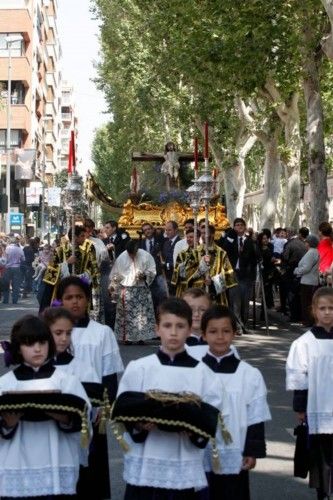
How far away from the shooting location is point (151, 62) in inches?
1854

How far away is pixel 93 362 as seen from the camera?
732 centimetres

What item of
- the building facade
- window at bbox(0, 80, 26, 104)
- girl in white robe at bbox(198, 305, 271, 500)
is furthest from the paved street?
window at bbox(0, 80, 26, 104)

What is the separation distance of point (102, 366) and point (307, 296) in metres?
14.8

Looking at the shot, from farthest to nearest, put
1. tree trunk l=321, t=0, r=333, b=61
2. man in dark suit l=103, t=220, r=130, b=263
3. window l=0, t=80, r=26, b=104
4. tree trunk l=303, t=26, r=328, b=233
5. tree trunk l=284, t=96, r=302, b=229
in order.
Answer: window l=0, t=80, r=26, b=104
tree trunk l=284, t=96, r=302, b=229
tree trunk l=303, t=26, r=328, b=233
man in dark suit l=103, t=220, r=130, b=263
tree trunk l=321, t=0, r=333, b=61

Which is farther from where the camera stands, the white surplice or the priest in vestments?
the priest in vestments

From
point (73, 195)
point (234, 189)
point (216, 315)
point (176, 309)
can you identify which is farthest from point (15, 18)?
point (176, 309)

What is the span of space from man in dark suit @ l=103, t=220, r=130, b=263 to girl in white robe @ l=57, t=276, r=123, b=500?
47.9 feet

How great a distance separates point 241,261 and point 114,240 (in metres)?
3.03

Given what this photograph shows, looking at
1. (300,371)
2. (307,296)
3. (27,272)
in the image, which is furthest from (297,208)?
(300,371)

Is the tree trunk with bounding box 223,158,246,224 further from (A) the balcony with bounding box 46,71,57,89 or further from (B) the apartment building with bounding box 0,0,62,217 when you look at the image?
(A) the balcony with bounding box 46,71,57,89

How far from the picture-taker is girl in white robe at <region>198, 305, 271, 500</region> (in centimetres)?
654

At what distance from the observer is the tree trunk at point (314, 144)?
1050 inches

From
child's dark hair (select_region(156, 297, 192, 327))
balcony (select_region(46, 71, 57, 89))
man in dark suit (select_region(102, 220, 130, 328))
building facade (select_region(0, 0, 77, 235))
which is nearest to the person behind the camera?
child's dark hair (select_region(156, 297, 192, 327))

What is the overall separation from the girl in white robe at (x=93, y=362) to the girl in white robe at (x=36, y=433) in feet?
3.50
